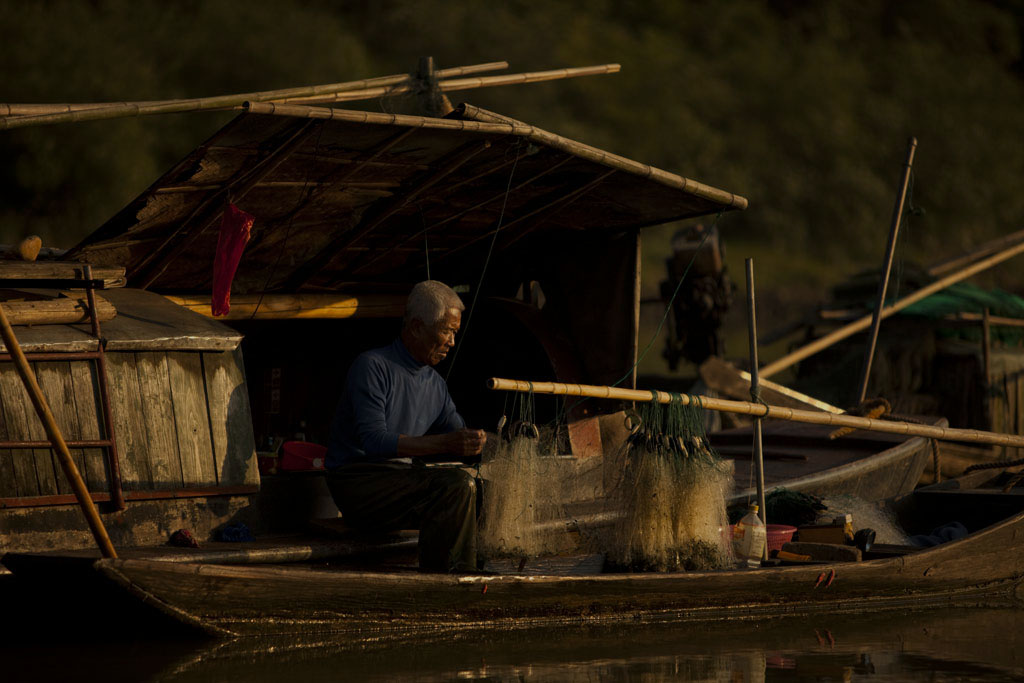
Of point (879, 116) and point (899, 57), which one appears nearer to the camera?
point (879, 116)

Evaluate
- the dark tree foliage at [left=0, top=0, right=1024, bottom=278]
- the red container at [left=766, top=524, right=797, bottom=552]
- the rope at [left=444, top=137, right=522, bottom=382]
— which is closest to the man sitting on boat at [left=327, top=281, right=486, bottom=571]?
the rope at [left=444, top=137, right=522, bottom=382]

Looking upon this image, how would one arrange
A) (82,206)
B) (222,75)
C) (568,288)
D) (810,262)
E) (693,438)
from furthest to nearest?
(810,262)
(222,75)
(82,206)
(568,288)
(693,438)

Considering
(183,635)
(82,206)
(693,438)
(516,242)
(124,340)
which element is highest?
(82,206)

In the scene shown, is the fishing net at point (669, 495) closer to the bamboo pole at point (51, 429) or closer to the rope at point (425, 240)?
the rope at point (425, 240)

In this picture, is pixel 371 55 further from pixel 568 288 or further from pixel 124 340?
pixel 124 340

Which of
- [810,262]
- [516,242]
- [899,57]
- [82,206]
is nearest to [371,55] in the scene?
[82,206]

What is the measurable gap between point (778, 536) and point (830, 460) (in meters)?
1.87

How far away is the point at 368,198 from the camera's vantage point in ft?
23.2

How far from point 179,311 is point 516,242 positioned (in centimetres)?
247

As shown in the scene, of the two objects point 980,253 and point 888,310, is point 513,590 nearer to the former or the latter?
A: point 888,310

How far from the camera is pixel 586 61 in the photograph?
30.3 m

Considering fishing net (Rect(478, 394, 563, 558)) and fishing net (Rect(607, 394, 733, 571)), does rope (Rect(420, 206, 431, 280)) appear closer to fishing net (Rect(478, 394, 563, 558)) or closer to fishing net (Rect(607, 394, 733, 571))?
fishing net (Rect(478, 394, 563, 558))

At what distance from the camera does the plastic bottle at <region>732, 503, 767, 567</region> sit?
6.77 m

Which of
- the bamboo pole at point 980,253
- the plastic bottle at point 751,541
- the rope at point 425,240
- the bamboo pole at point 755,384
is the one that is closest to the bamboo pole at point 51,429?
the rope at point 425,240
